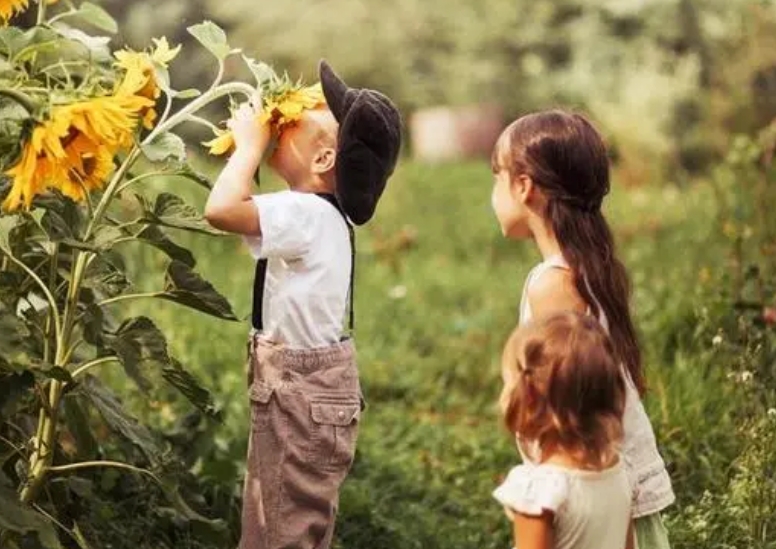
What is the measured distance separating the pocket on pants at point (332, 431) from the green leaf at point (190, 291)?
26cm

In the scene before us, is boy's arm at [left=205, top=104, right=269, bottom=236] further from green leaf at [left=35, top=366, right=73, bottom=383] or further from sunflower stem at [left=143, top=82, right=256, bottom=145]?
green leaf at [left=35, top=366, right=73, bottom=383]

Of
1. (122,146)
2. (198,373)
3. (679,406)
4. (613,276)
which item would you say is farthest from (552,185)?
(198,373)

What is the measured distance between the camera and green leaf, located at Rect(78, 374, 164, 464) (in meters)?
3.52

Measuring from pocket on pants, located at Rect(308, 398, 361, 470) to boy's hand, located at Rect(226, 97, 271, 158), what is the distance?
0.50 meters

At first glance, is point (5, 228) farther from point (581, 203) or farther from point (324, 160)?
point (581, 203)

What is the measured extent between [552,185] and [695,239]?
443 centimetres

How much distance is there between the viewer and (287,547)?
11.1ft

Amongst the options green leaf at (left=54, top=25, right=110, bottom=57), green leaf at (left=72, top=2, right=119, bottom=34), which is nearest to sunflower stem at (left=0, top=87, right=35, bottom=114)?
green leaf at (left=54, top=25, right=110, bottom=57)

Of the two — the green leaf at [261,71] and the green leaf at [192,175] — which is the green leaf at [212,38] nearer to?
the green leaf at [261,71]

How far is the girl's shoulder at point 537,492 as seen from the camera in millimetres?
2914

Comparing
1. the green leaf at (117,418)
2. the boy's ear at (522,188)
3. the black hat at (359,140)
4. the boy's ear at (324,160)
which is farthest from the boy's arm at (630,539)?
the green leaf at (117,418)

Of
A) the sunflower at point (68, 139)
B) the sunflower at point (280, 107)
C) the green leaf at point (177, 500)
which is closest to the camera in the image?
the sunflower at point (68, 139)

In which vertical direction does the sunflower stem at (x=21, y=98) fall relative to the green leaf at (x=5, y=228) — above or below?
above

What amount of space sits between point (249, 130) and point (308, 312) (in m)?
0.37
